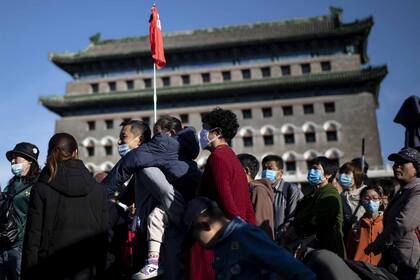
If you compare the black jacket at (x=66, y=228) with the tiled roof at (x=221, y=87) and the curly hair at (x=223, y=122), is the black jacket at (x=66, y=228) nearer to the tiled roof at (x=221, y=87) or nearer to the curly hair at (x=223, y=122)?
the curly hair at (x=223, y=122)

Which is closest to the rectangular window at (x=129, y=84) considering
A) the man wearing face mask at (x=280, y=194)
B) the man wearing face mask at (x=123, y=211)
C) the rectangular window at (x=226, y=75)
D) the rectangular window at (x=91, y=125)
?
the rectangular window at (x=91, y=125)

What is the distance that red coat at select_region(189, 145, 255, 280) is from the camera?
3246 mm

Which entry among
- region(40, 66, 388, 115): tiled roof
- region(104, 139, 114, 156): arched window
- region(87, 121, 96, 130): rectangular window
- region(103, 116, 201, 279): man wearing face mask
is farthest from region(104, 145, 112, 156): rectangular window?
region(103, 116, 201, 279): man wearing face mask

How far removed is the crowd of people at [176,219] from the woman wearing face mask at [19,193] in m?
0.01

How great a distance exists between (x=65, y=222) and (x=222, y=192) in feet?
3.80

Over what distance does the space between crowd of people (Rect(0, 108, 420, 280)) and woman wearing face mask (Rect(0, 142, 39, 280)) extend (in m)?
0.01

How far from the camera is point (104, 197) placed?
3.60 metres

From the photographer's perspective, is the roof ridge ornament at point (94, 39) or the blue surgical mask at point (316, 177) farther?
the roof ridge ornament at point (94, 39)

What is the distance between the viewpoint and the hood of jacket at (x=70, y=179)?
11.0 ft

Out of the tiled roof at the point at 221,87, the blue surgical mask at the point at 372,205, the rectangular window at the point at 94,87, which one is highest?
the rectangular window at the point at 94,87

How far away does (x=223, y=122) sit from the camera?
12.3 ft

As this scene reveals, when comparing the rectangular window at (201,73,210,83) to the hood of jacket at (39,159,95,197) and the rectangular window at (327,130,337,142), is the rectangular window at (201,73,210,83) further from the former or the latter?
the hood of jacket at (39,159,95,197)

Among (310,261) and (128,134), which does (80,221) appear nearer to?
(128,134)

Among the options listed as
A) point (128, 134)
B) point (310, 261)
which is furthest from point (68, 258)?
point (310, 261)
